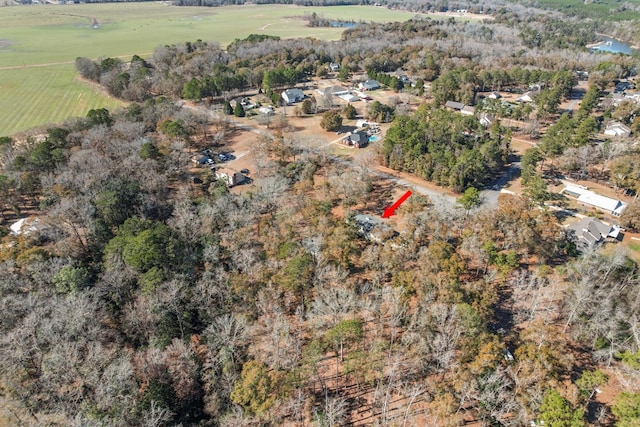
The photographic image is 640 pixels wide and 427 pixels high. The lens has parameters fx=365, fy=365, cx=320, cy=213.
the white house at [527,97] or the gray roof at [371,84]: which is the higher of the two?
the gray roof at [371,84]

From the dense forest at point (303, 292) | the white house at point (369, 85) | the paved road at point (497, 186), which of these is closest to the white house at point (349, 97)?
the white house at point (369, 85)

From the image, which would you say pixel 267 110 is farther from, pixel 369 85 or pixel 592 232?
pixel 592 232

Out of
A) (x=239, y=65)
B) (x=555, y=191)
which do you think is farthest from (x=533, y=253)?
(x=239, y=65)

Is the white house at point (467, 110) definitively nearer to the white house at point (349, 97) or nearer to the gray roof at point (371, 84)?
the white house at point (349, 97)

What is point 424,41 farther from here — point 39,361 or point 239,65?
point 39,361

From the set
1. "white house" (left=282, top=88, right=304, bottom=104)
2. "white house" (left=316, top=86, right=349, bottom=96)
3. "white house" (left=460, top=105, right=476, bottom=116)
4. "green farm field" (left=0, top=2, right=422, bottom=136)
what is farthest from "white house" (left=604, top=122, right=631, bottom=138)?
"green farm field" (left=0, top=2, right=422, bottom=136)

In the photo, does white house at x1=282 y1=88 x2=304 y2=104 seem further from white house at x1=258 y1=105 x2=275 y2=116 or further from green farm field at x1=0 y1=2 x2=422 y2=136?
green farm field at x1=0 y1=2 x2=422 y2=136
